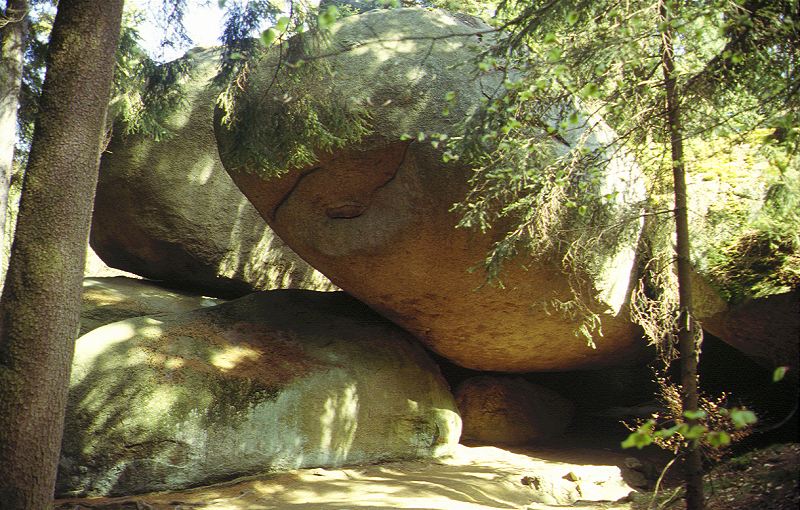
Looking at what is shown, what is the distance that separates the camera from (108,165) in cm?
1133

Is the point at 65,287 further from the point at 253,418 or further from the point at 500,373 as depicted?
the point at 500,373

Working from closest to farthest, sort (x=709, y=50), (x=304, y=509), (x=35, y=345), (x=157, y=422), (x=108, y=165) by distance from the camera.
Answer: (x=35, y=345), (x=709, y=50), (x=304, y=509), (x=157, y=422), (x=108, y=165)

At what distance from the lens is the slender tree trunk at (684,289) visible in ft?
16.2

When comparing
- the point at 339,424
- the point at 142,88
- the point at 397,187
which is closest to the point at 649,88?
the point at 397,187

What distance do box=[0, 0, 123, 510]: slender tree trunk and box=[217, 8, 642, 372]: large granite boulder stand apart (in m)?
2.07

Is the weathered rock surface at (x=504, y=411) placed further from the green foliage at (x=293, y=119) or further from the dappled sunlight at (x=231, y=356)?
the green foliage at (x=293, y=119)

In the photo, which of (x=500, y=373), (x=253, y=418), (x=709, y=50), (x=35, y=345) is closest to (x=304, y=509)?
(x=253, y=418)

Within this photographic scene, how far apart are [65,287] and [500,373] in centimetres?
686

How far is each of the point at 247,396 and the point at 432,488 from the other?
2.24 meters

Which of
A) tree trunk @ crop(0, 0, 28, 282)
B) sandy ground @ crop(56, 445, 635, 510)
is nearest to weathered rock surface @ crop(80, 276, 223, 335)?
tree trunk @ crop(0, 0, 28, 282)

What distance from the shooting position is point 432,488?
7.31 metres

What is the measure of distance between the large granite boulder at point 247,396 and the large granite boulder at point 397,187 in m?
0.76

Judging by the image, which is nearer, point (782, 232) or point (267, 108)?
point (782, 232)

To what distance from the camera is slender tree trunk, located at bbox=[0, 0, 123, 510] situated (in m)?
4.88
